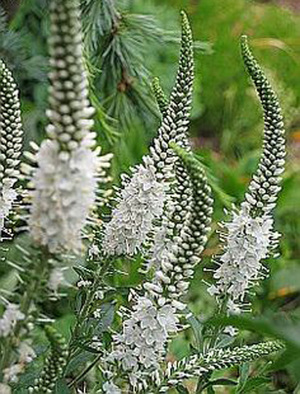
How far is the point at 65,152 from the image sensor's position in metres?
1.38

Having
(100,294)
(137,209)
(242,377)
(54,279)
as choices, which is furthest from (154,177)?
(242,377)

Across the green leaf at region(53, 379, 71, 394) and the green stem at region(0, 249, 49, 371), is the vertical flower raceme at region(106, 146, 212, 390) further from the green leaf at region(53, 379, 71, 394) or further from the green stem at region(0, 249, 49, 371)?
the green stem at region(0, 249, 49, 371)

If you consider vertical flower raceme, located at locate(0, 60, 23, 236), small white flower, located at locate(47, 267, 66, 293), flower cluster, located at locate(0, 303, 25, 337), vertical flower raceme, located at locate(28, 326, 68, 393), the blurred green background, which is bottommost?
the blurred green background

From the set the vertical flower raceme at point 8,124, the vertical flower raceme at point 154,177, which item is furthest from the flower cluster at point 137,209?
the vertical flower raceme at point 8,124

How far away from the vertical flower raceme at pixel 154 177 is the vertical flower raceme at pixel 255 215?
15 cm

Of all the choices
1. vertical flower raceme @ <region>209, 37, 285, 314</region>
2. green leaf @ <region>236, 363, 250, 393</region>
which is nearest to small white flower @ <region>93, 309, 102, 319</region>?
vertical flower raceme @ <region>209, 37, 285, 314</region>

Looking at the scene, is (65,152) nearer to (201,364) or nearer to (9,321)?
(9,321)

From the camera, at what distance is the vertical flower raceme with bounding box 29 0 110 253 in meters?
1.28

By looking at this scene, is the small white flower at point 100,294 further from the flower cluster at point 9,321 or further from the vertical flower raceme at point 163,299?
the flower cluster at point 9,321

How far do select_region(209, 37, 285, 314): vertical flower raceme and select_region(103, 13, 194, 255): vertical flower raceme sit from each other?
0.15 meters

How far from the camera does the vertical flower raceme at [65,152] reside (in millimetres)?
1283

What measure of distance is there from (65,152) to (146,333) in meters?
0.52

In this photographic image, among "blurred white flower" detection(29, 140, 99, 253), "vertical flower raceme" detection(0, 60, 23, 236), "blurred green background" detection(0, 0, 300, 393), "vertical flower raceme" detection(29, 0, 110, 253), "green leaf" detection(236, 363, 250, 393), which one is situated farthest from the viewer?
"blurred green background" detection(0, 0, 300, 393)

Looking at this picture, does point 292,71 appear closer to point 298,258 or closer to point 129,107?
point 298,258
